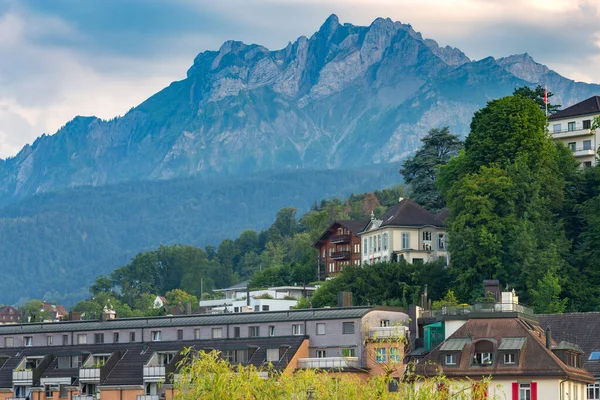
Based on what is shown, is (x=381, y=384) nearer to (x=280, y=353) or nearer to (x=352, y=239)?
(x=280, y=353)

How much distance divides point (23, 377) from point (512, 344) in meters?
42.0

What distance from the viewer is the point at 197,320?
11756 centimetres

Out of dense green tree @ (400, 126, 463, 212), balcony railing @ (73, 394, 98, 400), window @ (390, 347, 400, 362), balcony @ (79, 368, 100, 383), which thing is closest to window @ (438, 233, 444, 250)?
dense green tree @ (400, 126, 463, 212)

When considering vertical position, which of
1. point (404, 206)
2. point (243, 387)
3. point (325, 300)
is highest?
point (404, 206)

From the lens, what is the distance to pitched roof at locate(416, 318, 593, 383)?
9431 cm

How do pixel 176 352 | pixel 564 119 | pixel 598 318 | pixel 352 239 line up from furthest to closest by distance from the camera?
pixel 352 239 < pixel 564 119 < pixel 176 352 < pixel 598 318

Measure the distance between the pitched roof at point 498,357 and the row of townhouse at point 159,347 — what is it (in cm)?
535

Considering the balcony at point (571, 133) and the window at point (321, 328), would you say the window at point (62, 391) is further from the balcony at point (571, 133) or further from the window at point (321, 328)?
the balcony at point (571, 133)

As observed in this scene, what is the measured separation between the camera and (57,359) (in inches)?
4719

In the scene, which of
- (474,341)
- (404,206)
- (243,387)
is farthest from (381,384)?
(404,206)

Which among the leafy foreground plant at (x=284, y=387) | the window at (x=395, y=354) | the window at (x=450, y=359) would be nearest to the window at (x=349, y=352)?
the window at (x=395, y=354)

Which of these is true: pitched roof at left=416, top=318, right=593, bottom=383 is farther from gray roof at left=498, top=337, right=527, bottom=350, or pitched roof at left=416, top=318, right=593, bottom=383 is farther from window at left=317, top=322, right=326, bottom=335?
window at left=317, top=322, right=326, bottom=335

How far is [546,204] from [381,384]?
243 ft

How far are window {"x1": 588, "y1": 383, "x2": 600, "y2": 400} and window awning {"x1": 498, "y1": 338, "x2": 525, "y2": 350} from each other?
6031 millimetres
